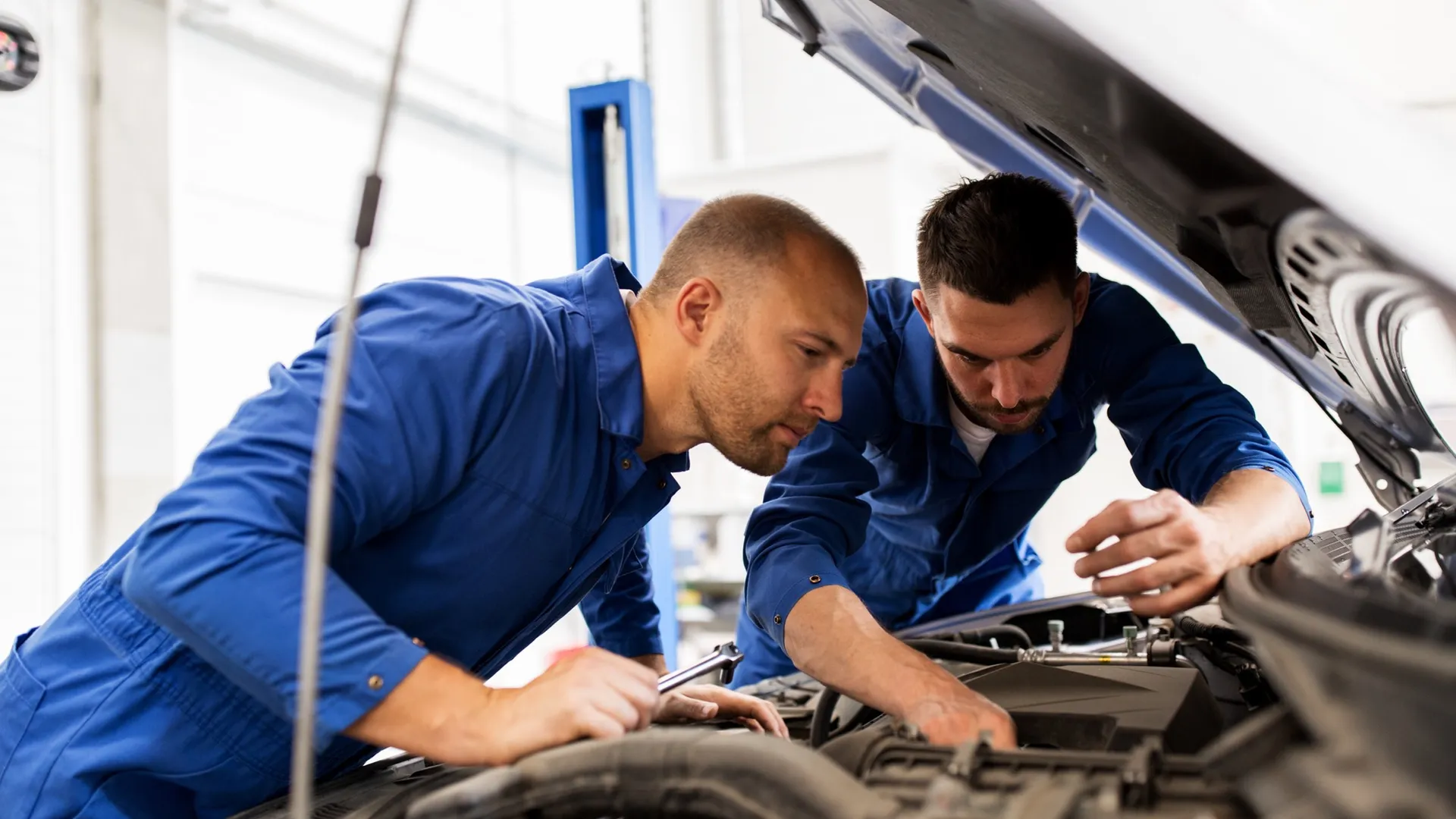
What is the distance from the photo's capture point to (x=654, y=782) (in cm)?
79

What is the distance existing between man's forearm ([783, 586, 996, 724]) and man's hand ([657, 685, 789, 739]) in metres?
0.08

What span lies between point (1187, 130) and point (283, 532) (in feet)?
2.77

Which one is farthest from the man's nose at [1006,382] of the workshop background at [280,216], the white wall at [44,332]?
the white wall at [44,332]

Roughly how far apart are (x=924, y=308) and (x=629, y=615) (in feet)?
2.22

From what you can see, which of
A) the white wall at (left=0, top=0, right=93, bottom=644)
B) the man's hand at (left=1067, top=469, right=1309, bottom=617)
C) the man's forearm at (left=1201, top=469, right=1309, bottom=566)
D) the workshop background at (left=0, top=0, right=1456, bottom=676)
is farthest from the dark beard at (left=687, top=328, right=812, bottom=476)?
the white wall at (left=0, top=0, right=93, bottom=644)

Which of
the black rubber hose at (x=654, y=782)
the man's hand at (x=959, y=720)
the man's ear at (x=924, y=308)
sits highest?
the man's ear at (x=924, y=308)

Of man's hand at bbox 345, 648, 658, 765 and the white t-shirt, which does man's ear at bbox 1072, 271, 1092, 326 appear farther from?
man's hand at bbox 345, 648, 658, 765

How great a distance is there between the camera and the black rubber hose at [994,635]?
163 cm

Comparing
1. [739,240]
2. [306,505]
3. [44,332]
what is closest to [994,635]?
[739,240]

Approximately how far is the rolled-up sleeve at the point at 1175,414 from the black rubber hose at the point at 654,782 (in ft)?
2.89

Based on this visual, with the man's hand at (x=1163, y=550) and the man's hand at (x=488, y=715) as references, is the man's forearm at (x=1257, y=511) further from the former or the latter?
the man's hand at (x=488, y=715)

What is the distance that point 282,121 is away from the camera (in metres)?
3.79

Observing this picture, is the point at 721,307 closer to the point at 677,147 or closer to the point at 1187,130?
the point at 1187,130

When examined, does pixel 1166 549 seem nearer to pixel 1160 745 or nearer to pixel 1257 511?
pixel 1257 511
